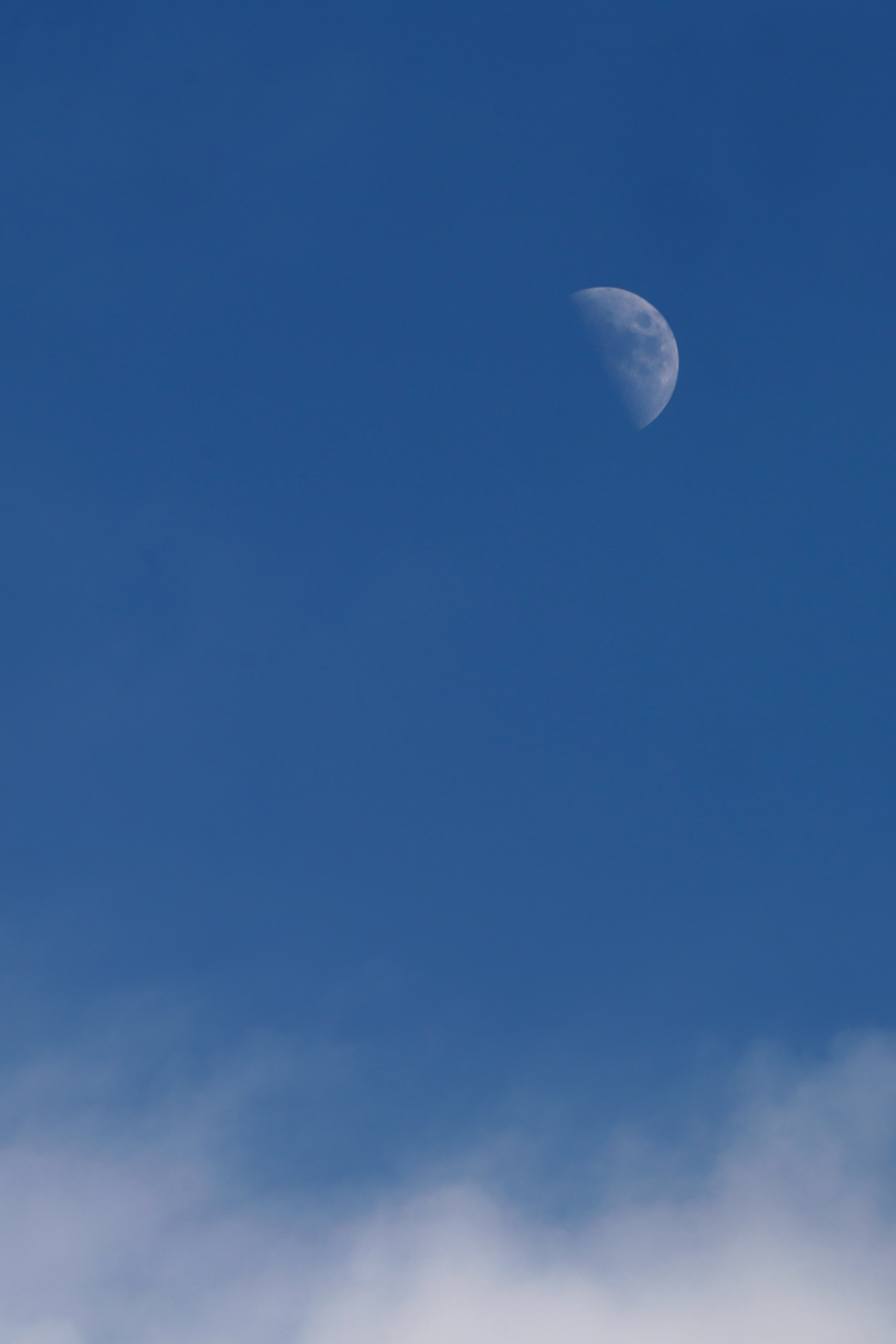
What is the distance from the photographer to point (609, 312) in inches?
1848

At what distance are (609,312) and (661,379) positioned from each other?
6.09 metres

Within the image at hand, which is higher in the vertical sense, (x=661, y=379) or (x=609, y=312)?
(x=609, y=312)

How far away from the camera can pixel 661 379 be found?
47.4m
